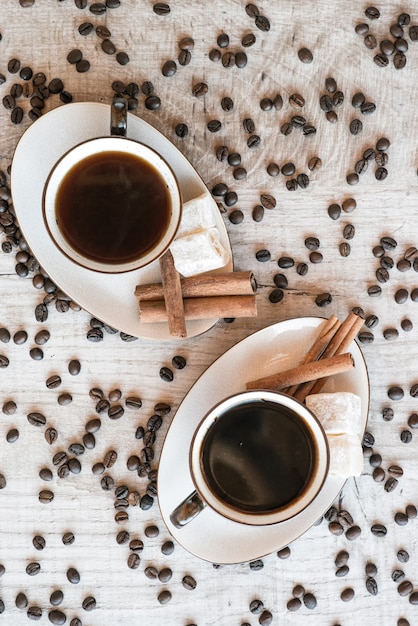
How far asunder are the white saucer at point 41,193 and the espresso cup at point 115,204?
75mm

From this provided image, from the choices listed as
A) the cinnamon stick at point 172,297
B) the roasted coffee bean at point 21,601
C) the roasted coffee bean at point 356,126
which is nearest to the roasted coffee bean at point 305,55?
the roasted coffee bean at point 356,126

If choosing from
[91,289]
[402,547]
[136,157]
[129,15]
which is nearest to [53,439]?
[91,289]

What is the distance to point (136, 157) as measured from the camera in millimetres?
1263

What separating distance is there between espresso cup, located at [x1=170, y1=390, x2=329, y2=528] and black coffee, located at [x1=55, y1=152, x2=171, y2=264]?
13.4 inches

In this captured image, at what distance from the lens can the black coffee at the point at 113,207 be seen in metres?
1.26

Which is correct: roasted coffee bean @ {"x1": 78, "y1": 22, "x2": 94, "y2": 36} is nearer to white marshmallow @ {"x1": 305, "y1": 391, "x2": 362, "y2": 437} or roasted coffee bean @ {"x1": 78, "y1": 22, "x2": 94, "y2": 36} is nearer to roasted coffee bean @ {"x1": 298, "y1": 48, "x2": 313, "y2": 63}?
roasted coffee bean @ {"x1": 298, "y1": 48, "x2": 313, "y2": 63}

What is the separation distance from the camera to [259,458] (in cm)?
127

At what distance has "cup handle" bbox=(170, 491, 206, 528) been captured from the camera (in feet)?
4.00

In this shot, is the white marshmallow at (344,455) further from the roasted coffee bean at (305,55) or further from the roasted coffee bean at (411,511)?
the roasted coffee bean at (305,55)

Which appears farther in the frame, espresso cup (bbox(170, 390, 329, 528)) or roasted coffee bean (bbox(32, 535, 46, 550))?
roasted coffee bean (bbox(32, 535, 46, 550))

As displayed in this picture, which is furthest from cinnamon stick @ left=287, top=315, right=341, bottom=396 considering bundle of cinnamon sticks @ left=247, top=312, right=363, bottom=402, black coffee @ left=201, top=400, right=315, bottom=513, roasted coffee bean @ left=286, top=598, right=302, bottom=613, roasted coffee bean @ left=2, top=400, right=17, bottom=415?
roasted coffee bean @ left=2, top=400, right=17, bottom=415

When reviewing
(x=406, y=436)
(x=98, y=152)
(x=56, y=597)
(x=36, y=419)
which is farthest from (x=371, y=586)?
(x=98, y=152)

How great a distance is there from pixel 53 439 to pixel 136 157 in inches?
23.1

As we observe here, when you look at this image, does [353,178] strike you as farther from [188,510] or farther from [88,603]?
[88,603]
